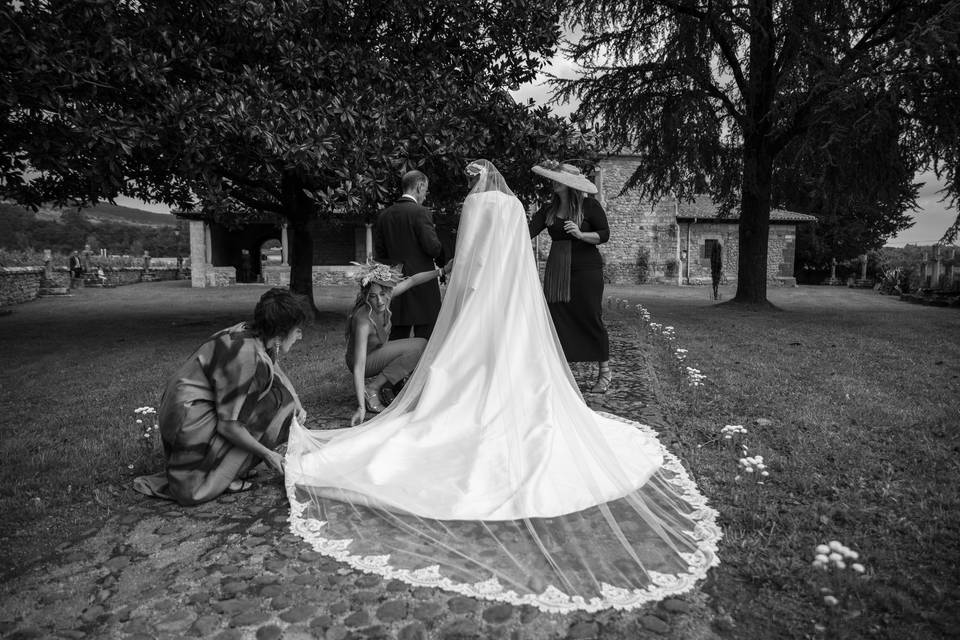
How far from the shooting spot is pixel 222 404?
315cm

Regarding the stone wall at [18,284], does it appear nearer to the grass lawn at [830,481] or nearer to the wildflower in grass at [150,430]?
the wildflower in grass at [150,430]

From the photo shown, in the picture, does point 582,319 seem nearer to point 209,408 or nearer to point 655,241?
point 209,408

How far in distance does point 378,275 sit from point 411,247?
69 centimetres

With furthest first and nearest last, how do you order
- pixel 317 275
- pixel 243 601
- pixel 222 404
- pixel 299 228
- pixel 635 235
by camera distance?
pixel 635 235, pixel 317 275, pixel 299 228, pixel 222 404, pixel 243 601

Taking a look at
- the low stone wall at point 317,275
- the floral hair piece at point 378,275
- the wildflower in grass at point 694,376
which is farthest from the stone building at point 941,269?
the low stone wall at point 317,275

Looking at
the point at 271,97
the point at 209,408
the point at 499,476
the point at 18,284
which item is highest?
the point at 271,97

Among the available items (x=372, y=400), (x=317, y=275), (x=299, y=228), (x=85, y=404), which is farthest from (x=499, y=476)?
(x=317, y=275)

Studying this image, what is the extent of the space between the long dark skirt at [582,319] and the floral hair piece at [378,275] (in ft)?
5.13

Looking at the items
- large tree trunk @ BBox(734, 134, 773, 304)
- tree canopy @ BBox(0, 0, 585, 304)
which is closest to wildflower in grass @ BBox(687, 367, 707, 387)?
tree canopy @ BBox(0, 0, 585, 304)

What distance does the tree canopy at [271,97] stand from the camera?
23.7 ft

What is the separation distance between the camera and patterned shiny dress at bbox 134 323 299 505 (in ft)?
10.3

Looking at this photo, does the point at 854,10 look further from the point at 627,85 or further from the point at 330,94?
Result: the point at 330,94

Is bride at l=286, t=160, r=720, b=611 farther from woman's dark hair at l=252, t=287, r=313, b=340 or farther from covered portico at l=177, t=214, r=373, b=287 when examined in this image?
covered portico at l=177, t=214, r=373, b=287

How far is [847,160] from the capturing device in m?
12.9
